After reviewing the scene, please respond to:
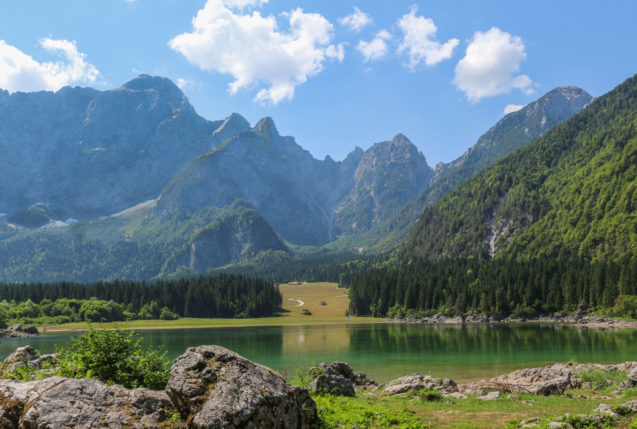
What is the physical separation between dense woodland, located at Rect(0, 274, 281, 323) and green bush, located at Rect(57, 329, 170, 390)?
15892 centimetres

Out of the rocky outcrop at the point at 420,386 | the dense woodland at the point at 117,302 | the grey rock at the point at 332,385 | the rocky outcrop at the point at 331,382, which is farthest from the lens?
the dense woodland at the point at 117,302

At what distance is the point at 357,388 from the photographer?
36812mm

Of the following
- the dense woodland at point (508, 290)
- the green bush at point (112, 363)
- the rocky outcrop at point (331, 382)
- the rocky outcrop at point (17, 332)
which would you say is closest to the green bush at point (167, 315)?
the rocky outcrop at point (17, 332)

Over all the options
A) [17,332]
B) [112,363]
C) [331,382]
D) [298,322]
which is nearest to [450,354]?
[331,382]

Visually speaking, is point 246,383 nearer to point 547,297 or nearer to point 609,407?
point 609,407

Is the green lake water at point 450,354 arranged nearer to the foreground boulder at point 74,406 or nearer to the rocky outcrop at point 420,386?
the rocky outcrop at point 420,386

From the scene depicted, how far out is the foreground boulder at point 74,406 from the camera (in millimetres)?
13594

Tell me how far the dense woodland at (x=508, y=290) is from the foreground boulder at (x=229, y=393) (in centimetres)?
13861

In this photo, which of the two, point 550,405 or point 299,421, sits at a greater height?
point 299,421

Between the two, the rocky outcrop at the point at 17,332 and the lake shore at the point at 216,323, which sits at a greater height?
the rocky outcrop at the point at 17,332

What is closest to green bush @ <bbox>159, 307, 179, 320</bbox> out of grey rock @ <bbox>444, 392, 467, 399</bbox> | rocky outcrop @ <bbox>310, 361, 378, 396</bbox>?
Result: rocky outcrop @ <bbox>310, 361, 378, 396</bbox>

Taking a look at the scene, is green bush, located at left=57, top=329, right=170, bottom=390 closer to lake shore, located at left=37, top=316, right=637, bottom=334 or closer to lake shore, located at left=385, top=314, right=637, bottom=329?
lake shore, located at left=37, top=316, right=637, bottom=334

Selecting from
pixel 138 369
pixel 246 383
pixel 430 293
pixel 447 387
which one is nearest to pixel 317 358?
pixel 447 387

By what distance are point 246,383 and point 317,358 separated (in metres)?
51.8
